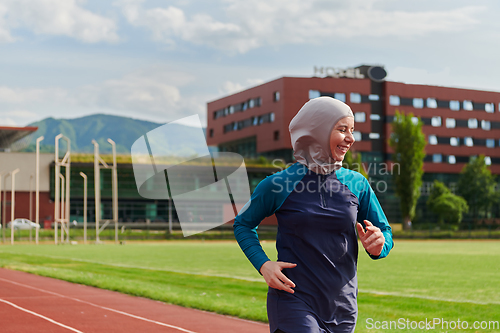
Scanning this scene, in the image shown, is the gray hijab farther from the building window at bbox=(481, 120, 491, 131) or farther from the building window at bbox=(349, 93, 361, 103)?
the building window at bbox=(481, 120, 491, 131)

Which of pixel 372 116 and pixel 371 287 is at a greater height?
pixel 372 116

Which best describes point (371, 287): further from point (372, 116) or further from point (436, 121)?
point (436, 121)

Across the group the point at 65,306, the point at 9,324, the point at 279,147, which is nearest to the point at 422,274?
the point at 65,306

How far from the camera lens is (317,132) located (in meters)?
3.23

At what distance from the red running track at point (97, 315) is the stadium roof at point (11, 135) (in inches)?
2774

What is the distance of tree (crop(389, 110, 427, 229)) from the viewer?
67875 mm

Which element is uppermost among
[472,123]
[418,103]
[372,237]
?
[418,103]

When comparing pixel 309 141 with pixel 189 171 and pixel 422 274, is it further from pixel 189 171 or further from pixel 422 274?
pixel 422 274

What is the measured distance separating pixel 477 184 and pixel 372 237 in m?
80.9

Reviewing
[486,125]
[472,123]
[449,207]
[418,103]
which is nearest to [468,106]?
[472,123]

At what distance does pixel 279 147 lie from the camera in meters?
78.1

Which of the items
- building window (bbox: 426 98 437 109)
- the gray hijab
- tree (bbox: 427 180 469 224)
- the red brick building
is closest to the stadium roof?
the red brick building

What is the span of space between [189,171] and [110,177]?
229 ft

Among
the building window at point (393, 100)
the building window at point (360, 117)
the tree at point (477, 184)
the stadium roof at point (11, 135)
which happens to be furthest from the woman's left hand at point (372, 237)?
the building window at point (393, 100)
